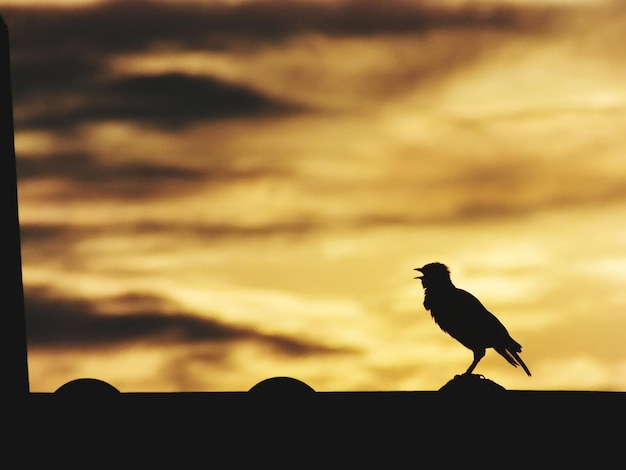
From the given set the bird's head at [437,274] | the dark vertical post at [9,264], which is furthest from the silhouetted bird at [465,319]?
the dark vertical post at [9,264]

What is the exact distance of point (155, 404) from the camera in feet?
30.8

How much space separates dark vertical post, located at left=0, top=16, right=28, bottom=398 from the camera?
10367 millimetres

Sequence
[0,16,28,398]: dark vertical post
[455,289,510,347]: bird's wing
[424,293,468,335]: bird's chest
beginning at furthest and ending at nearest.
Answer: [424,293,468,335]: bird's chest
[455,289,510,347]: bird's wing
[0,16,28,398]: dark vertical post

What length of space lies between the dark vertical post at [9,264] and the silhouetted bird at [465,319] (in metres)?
4.70

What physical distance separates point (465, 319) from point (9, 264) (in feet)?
16.8

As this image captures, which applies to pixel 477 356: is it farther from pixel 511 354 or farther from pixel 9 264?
pixel 9 264

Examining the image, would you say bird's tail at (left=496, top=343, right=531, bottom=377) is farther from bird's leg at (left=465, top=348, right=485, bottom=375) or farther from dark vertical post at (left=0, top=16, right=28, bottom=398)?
dark vertical post at (left=0, top=16, right=28, bottom=398)

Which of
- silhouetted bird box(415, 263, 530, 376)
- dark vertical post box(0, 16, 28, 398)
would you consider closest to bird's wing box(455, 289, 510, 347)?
silhouetted bird box(415, 263, 530, 376)

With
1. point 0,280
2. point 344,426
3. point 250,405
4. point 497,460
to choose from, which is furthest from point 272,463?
point 0,280

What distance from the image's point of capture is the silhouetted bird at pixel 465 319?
1125 cm

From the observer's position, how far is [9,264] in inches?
418

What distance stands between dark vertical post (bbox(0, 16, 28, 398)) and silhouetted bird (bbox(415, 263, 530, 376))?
15.4 ft

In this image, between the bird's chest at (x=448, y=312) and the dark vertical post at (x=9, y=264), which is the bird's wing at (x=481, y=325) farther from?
the dark vertical post at (x=9, y=264)

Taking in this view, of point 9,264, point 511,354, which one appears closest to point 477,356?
point 511,354
